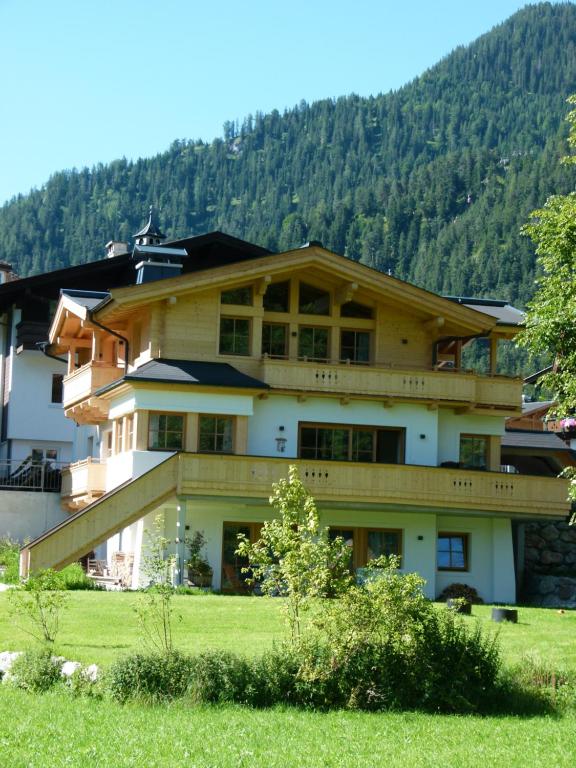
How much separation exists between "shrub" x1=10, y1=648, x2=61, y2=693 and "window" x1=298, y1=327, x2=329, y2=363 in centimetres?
1995

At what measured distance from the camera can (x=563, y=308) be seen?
25.9m

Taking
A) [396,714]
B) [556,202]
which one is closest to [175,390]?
[556,202]

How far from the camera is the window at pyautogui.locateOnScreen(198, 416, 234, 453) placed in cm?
3603

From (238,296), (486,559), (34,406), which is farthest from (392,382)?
(34,406)

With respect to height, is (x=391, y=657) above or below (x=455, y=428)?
below

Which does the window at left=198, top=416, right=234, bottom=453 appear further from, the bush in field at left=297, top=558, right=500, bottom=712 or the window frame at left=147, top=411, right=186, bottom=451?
the bush in field at left=297, top=558, right=500, bottom=712

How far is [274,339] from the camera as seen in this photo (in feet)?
126

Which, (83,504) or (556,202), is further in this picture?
(83,504)

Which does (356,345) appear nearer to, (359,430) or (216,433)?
(359,430)

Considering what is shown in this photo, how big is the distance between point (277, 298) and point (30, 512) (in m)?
11.3

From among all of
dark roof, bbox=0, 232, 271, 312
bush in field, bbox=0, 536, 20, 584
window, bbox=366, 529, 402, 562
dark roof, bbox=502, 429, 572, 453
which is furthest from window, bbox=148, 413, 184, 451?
dark roof, bbox=0, 232, 271, 312

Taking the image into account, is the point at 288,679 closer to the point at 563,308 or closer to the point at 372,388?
the point at 563,308

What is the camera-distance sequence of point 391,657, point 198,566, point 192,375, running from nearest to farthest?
point 391,657 < point 198,566 < point 192,375

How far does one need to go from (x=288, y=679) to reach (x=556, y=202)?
13065 millimetres
